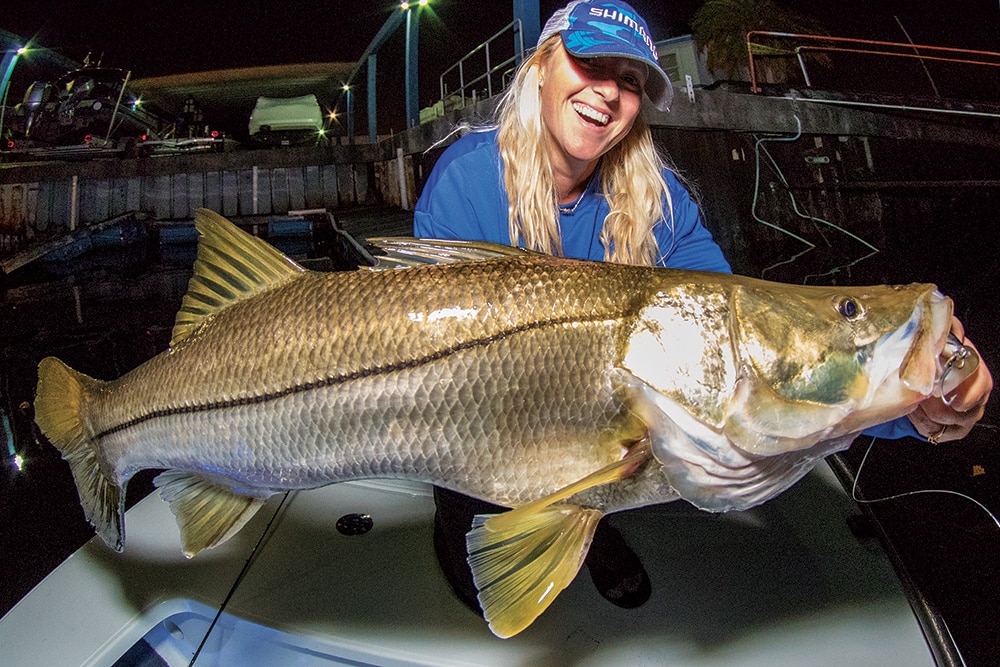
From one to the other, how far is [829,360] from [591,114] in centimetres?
120

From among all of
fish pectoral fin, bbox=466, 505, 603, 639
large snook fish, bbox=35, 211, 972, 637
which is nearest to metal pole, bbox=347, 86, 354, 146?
large snook fish, bbox=35, 211, 972, 637

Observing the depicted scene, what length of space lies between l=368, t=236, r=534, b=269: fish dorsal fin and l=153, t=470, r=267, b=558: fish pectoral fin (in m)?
0.73

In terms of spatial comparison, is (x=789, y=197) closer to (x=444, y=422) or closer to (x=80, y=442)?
(x=444, y=422)

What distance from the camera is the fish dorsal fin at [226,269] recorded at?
1.49m

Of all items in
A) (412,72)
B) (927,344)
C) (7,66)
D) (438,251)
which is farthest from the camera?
(7,66)

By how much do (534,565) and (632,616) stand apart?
2.28 feet

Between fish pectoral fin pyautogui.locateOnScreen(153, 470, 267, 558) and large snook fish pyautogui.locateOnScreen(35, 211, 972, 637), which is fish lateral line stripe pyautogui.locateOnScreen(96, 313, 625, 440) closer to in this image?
large snook fish pyautogui.locateOnScreen(35, 211, 972, 637)

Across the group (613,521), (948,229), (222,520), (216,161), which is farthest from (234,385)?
(948,229)

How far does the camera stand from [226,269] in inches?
59.0

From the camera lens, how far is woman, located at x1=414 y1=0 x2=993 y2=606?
186 centimetres

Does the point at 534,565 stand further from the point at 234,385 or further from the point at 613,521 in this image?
the point at 613,521

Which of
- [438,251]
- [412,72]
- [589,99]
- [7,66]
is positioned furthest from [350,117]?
[438,251]

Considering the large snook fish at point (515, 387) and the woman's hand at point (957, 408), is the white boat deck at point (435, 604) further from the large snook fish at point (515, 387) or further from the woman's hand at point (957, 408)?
the woman's hand at point (957, 408)

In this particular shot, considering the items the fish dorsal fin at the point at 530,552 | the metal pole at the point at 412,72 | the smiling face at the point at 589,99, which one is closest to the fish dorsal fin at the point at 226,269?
the fish dorsal fin at the point at 530,552
